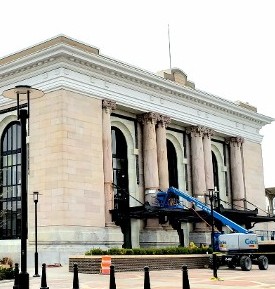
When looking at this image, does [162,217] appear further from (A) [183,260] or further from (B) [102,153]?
(A) [183,260]

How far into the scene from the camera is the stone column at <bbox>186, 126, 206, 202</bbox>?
5256cm

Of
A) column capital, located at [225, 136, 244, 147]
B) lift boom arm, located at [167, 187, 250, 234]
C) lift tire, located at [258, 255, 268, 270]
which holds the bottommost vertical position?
lift tire, located at [258, 255, 268, 270]

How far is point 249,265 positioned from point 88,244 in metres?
13.5

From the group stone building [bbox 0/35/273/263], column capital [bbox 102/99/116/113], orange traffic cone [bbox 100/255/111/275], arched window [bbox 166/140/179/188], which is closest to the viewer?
orange traffic cone [bbox 100/255/111/275]

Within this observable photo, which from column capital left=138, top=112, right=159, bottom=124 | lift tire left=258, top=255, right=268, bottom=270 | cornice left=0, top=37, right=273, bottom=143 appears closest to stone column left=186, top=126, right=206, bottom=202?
cornice left=0, top=37, right=273, bottom=143

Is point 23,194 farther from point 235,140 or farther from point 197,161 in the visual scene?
point 235,140

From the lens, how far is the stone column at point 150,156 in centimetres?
4700

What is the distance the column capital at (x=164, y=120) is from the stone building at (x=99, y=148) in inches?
3.8

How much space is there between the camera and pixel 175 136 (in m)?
53.5

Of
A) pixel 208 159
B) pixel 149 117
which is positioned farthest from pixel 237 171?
pixel 149 117

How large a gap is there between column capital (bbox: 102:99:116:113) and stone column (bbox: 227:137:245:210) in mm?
19944

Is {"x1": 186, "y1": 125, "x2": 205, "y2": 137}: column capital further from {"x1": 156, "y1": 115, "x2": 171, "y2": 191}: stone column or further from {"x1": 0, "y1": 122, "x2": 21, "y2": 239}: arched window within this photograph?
{"x1": 0, "y1": 122, "x2": 21, "y2": 239}: arched window

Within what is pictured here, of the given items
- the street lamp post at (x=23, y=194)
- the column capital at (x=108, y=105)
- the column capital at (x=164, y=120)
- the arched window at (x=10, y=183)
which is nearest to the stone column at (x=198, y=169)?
the column capital at (x=164, y=120)

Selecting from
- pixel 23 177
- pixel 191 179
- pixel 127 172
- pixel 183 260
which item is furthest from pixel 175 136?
pixel 23 177
